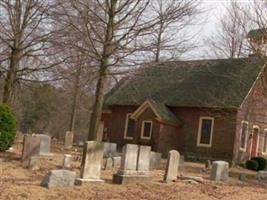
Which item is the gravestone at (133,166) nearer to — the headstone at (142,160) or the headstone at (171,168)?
the headstone at (142,160)

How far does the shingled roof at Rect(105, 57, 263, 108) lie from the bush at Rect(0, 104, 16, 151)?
14.1 metres

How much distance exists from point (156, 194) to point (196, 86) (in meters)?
25.9

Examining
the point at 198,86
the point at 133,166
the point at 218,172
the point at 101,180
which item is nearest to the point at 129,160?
the point at 133,166

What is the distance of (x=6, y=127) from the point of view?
21297 mm

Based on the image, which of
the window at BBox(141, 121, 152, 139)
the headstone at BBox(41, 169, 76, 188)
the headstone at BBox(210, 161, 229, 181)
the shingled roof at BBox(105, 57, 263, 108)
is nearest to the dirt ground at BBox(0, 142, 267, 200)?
the headstone at BBox(41, 169, 76, 188)

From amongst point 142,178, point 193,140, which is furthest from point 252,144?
point 142,178

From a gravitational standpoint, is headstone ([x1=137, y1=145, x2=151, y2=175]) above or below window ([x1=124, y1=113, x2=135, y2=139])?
below

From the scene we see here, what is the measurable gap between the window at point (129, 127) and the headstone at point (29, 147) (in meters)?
22.2

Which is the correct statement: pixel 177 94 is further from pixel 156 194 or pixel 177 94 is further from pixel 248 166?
pixel 156 194

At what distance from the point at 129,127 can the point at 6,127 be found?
21409mm

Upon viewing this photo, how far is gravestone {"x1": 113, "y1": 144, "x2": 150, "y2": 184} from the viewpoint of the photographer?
52.6ft

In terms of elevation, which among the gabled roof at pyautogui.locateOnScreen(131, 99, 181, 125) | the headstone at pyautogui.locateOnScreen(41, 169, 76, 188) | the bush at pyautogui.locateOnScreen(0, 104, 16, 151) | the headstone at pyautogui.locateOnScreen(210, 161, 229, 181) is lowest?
the headstone at pyautogui.locateOnScreen(41, 169, 76, 188)

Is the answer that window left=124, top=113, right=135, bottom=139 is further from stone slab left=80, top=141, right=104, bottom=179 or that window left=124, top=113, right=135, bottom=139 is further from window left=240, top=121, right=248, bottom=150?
stone slab left=80, top=141, right=104, bottom=179

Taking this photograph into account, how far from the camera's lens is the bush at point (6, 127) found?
21156 mm
